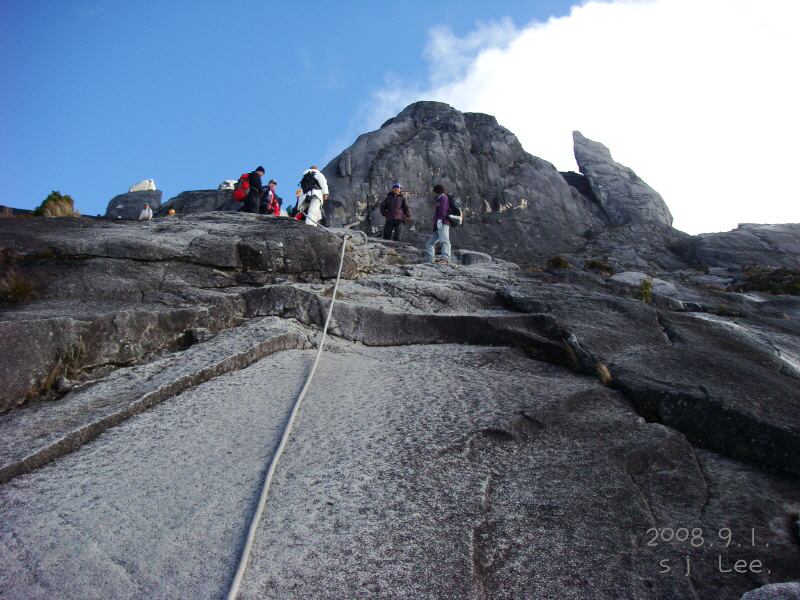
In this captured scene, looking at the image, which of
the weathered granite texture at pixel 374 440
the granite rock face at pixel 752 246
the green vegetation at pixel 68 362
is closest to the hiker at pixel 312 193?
the weathered granite texture at pixel 374 440

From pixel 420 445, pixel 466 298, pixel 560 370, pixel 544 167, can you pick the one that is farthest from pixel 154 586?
pixel 544 167

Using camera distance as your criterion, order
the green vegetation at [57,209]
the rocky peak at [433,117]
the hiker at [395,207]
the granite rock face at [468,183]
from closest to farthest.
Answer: the green vegetation at [57,209] → the hiker at [395,207] → the granite rock face at [468,183] → the rocky peak at [433,117]

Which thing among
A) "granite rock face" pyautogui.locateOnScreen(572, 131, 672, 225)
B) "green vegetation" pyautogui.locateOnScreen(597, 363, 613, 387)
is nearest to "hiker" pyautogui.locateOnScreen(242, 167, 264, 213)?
"green vegetation" pyautogui.locateOnScreen(597, 363, 613, 387)

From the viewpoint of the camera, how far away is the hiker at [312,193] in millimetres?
13164

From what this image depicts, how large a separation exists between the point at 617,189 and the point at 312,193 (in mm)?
45111

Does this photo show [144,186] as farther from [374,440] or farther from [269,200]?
[374,440]

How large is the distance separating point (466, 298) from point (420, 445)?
537cm

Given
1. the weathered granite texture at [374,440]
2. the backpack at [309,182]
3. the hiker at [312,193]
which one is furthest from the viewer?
the backpack at [309,182]

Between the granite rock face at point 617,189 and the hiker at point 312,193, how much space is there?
4080cm

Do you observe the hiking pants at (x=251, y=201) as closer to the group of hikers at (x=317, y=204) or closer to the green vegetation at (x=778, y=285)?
the group of hikers at (x=317, y=204)

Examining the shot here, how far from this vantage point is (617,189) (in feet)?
166

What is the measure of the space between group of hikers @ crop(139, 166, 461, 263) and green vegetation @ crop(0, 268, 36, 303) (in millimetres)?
6082

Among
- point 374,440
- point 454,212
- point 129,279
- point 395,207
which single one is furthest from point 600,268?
point 374,440

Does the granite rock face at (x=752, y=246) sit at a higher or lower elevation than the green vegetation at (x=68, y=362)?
higher
